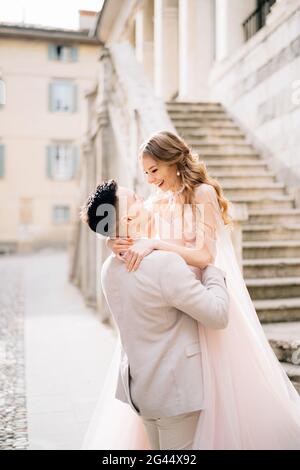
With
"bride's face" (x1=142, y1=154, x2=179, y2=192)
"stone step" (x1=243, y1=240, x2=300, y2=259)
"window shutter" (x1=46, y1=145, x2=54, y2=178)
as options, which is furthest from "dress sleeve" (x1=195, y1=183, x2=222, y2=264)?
"window shutter" (x1=46, y1=145, x2=54, y2=178)

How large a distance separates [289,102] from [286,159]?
813 millimetres

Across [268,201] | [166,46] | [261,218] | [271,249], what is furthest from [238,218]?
[166,46]

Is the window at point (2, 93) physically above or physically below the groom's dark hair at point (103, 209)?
above

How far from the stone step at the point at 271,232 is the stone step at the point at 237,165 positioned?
4.99 feet

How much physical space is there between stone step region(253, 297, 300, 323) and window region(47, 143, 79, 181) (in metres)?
20.2

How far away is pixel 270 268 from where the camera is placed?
544cm

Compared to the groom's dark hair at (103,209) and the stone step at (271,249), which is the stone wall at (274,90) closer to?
the stone step at (271,249)

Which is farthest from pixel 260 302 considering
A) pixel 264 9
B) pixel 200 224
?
pixel 264 9

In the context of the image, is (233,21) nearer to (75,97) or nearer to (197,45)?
(197,45)

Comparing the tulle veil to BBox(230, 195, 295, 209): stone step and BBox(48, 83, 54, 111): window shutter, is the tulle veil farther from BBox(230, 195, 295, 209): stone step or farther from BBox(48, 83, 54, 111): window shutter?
BBox(48, 83, 54, 111): window shutter

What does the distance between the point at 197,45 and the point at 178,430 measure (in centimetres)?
1144

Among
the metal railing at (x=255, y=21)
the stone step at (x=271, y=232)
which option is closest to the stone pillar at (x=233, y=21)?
the metal railing at (x=255, y=21)

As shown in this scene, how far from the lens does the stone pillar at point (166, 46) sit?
45.1ft
